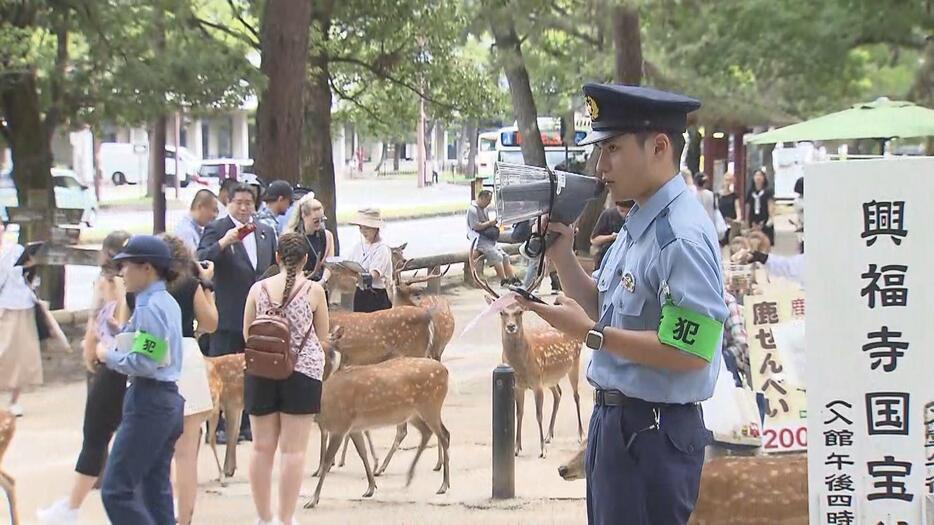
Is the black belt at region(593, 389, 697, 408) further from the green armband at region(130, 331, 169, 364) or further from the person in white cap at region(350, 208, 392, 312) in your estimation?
the person in white cap at region(350, 208, 392, 312)

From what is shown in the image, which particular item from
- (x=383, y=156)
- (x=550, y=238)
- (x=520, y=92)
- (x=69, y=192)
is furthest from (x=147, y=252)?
(x=383, y=156)

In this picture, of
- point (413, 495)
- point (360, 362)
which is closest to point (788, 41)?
point (360, 362)

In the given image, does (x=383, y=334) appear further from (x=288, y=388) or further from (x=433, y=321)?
(x=288, y=388)

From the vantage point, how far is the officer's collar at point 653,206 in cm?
365

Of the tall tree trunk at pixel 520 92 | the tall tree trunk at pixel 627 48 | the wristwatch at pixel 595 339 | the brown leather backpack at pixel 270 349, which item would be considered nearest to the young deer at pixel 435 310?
the brown leather backpack at pixel 270 349

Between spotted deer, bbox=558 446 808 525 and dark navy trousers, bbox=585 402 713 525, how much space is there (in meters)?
1.83

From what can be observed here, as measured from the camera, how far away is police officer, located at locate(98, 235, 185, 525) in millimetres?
5801

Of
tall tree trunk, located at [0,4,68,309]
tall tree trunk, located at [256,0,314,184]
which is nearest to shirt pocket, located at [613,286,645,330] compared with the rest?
tall tree trunk, located at [0,4,68,309]

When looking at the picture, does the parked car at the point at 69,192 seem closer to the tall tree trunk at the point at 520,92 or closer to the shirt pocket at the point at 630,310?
the tall tree trunk at the point at 520,92

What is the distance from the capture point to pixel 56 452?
9453mm

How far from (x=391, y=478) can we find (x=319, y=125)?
38.2 ft

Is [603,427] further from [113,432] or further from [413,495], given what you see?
[413,495]

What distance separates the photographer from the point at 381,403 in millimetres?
8258

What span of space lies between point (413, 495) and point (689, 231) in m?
5.15
